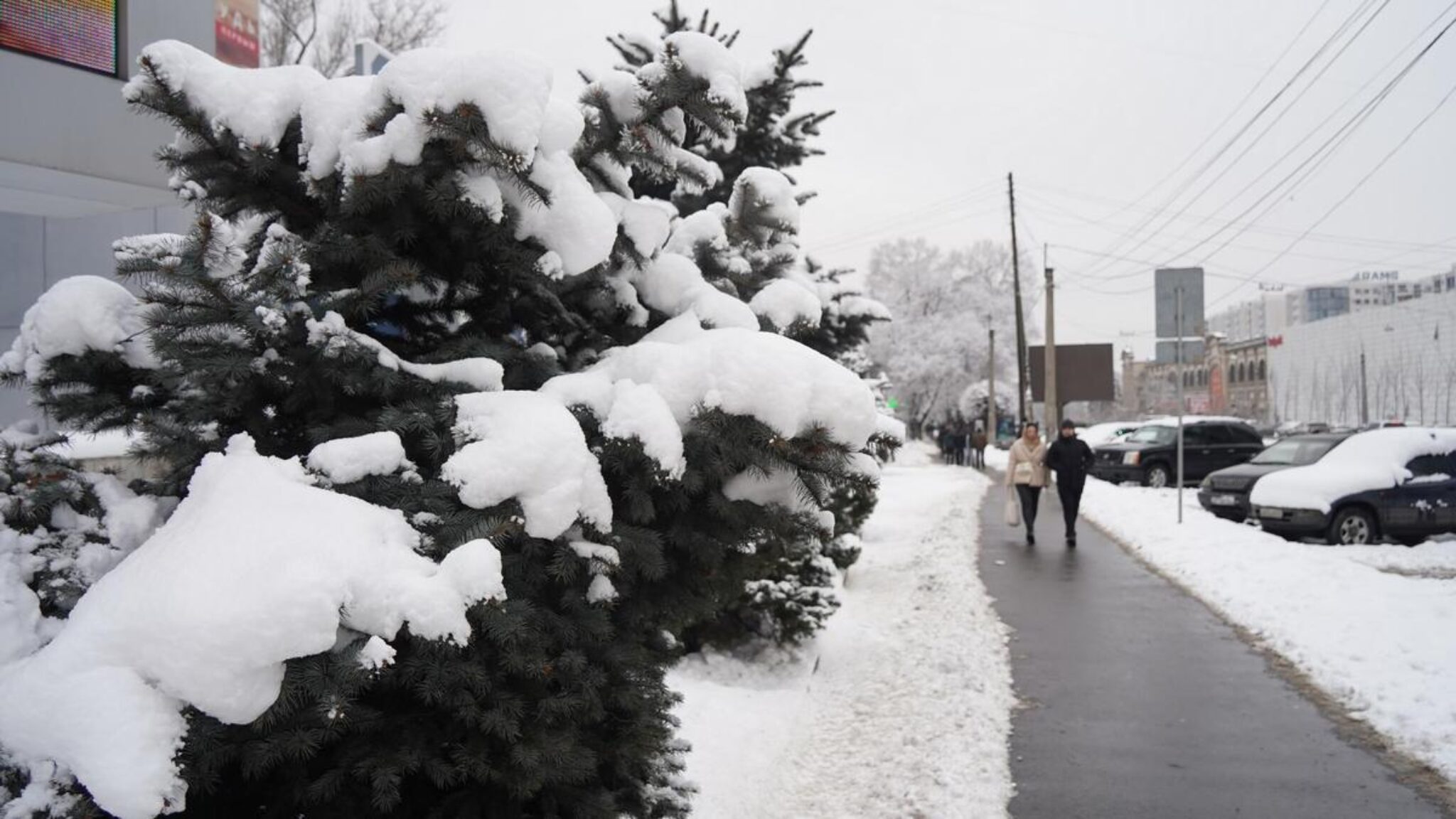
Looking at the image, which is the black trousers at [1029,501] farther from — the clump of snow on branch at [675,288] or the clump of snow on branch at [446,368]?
the clump of snow on branch at [446,368]

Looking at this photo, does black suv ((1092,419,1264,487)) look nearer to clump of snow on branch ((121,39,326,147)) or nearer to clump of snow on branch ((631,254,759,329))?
clump of snow on branch ((631,254,759,329))

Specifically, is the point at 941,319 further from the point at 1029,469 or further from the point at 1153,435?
the point at 1029,469

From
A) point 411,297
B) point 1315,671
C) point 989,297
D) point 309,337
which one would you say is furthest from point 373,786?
point 989,297

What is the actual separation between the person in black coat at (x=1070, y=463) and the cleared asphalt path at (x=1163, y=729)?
3.97 meters

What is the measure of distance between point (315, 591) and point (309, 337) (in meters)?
0.77

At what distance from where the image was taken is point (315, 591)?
1785 millimetres

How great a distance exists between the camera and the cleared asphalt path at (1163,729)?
4.57m

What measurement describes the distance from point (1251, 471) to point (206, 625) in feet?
53.4

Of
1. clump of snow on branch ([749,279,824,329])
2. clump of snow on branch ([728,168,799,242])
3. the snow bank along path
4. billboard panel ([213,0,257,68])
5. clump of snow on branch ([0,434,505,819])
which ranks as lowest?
the snow bank along path

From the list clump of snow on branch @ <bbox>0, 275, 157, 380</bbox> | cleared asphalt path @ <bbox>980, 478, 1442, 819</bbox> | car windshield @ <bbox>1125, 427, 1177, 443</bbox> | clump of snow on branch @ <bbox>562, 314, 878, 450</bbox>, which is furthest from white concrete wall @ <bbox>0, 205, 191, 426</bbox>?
car windshield @ <bbox>1125, 427, 1177, 443</bbox>

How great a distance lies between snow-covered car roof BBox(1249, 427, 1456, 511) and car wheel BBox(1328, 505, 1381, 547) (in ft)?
0.83

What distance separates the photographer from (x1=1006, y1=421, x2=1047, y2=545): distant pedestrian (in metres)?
13.4

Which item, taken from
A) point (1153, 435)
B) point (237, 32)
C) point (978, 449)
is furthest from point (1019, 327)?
point (237, 32)

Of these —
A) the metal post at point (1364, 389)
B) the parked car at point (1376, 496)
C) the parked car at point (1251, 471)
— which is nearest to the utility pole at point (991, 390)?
the metal post at point (1364, 389)
